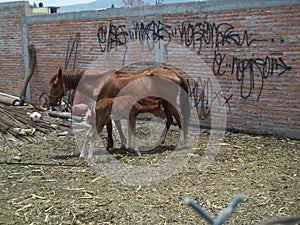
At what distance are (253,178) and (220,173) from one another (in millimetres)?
528

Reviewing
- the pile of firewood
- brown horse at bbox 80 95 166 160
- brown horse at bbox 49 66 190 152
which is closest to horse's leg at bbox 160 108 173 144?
brown horse at bbox 49 66 190 152

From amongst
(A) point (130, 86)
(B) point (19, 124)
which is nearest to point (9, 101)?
(B) point (19, 124)

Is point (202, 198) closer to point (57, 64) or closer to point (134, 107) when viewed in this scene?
point (134, 107)

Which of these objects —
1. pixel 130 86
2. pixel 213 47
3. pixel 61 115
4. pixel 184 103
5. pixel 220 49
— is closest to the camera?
pixel 130 86

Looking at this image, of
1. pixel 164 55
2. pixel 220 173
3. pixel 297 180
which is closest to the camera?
pixel 297 180

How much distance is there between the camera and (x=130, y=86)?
8.06 m

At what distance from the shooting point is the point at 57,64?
13.1 meters

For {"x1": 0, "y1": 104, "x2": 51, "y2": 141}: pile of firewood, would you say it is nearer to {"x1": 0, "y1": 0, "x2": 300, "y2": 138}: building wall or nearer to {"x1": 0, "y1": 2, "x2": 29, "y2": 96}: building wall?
{"x1": 0, "y1": 0, "x2": 300, "y2": 138}: building wall

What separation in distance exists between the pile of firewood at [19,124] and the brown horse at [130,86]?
3.06 ft

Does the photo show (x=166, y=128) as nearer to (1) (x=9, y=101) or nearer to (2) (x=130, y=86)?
(2) (x=130, y=86)

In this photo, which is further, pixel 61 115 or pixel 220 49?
pixel 61 115

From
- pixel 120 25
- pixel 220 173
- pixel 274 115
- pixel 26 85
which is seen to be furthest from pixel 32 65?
pixel 220 173

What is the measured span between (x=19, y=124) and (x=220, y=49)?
485 centimetres

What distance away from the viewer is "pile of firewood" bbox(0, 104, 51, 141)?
8969 millimetres
